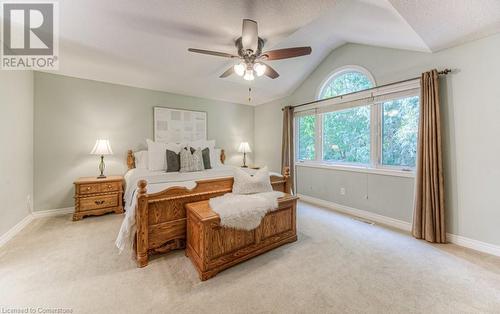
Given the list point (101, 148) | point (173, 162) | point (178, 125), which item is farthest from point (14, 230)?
point (178, 125)

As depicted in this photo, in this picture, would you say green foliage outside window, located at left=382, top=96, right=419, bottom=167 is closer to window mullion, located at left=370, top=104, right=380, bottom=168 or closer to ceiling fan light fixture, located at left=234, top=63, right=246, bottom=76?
window mullion, located at left=370, top=104, right=380, bottom=168

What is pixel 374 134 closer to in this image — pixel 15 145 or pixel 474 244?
pixel 474 244

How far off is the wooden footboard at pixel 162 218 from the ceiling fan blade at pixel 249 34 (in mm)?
1601

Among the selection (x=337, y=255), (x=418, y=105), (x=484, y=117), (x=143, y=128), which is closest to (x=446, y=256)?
(x=337, y=255)

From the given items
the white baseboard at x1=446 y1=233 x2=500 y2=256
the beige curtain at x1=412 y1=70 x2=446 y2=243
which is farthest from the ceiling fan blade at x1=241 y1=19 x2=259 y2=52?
the white baseboard at x1=446 y1=233 x2=500 y2=256

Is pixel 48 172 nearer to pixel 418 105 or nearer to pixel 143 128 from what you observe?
pixel 143 128

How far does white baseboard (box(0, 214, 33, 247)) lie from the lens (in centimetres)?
237

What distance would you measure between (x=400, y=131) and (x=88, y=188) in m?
4.98

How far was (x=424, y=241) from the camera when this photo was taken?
2535 mm

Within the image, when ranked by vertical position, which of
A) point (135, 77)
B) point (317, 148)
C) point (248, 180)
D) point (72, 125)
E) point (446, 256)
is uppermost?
point (135, 77)

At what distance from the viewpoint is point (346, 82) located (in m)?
3.72

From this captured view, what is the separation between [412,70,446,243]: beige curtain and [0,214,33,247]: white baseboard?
16.7 feet

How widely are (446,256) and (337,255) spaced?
3.88 ft

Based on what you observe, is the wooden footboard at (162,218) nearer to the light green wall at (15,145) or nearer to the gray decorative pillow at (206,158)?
the gray decorative pillow at (206,158)
